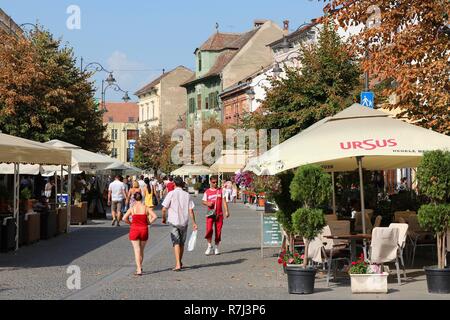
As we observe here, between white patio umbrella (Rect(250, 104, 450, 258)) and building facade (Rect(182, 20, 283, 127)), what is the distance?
70796 mm

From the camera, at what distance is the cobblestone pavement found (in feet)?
40.7

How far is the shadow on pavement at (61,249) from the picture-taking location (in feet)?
56.6

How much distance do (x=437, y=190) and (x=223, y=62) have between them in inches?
3185

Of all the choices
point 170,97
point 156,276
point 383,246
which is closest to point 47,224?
point 156,276

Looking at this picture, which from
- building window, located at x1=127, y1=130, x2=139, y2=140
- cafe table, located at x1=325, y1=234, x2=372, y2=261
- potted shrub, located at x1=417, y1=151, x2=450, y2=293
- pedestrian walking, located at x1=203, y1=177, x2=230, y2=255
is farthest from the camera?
building window, located at x1=127, y1=130, x2=139, y2=140

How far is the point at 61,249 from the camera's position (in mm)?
20406

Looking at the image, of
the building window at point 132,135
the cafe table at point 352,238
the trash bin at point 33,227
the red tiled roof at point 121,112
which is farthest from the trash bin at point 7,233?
the red tiled roof at point 121,112

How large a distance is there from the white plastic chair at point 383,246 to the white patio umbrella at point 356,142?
1288mm

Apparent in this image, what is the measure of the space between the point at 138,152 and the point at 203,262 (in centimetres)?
9373

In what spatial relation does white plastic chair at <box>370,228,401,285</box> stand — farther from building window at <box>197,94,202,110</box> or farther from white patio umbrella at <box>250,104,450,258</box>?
building window at <box>197,94,202,110</box>

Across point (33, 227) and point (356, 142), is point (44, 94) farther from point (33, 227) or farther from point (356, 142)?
point (356, 142)

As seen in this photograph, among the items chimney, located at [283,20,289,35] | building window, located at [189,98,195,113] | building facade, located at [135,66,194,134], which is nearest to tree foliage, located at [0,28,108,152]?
chimney, located at [283,20,289,35]

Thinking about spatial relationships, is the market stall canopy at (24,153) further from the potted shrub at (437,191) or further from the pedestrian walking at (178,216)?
the potted shrub at (437,191)

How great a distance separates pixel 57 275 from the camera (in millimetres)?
14883
